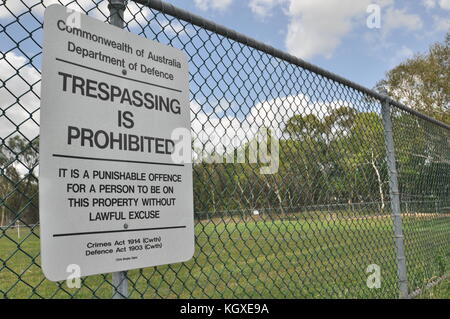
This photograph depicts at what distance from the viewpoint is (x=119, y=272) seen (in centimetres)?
173

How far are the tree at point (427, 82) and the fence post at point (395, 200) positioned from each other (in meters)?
19.4

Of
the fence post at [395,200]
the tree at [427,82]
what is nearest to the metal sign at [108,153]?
the fence post at [395,200]

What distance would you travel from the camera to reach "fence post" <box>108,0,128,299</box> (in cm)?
173

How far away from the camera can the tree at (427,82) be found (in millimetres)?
22109

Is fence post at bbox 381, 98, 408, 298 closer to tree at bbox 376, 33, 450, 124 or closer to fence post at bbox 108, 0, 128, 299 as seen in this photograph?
fence post at bbox 108, 0, 128, 299

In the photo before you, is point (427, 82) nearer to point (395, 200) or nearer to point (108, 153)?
point (395, 200)

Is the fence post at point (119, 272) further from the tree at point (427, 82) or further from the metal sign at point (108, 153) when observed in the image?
the tree at point (427, 82)

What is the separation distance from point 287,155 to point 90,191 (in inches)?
Result: 84.0

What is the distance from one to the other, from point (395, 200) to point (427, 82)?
855 inches

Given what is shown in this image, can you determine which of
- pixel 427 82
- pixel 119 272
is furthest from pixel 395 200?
pixel 427 82

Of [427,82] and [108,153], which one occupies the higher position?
[427,82]

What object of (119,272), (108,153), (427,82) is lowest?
(119,272)

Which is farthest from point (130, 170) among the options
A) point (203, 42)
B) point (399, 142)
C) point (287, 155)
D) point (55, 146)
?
point (399, 142)

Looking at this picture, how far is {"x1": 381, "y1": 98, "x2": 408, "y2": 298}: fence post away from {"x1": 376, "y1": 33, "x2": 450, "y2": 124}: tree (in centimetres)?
1936
